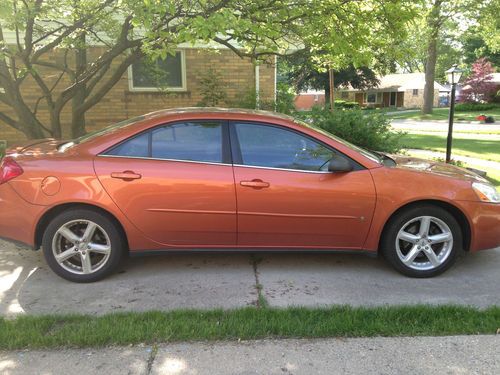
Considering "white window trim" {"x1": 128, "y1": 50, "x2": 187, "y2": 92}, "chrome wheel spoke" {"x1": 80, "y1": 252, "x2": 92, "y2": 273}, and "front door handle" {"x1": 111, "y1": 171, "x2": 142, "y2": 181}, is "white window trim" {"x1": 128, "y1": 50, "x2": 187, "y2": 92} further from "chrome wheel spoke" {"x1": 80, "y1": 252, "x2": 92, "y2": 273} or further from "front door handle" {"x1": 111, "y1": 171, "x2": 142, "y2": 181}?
"chrome wheel spoke" {"x1": 80, "y1": 252, "x2": 92, "y2": 273}

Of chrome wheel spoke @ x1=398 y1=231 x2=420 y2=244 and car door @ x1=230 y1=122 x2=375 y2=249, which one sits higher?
car door @ x1=230 y1=122 x2=375 y2=249

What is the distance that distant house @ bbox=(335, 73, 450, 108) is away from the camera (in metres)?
64.2

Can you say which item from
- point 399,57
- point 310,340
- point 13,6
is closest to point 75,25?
point 13,6

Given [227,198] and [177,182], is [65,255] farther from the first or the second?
[227,198]

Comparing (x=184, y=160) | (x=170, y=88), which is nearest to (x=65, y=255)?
(x=184, y=160)

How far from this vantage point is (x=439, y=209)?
4.22m

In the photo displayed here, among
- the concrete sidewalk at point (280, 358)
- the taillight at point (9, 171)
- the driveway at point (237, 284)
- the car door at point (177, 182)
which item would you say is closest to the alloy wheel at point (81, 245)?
the driveway at point (237, 284)

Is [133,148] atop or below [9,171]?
atop

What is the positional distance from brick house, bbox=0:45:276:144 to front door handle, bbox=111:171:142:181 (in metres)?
6.89

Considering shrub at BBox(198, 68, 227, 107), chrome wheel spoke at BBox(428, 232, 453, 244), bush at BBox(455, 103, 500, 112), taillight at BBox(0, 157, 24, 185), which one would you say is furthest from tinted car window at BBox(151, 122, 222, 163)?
bush at BBox(455, 103, 500, 112)

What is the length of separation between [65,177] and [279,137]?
190 cm

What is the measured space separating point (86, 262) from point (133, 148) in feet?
3.56

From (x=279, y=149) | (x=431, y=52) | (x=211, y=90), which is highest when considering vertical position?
(x=431, y=52)

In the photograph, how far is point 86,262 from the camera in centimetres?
415
